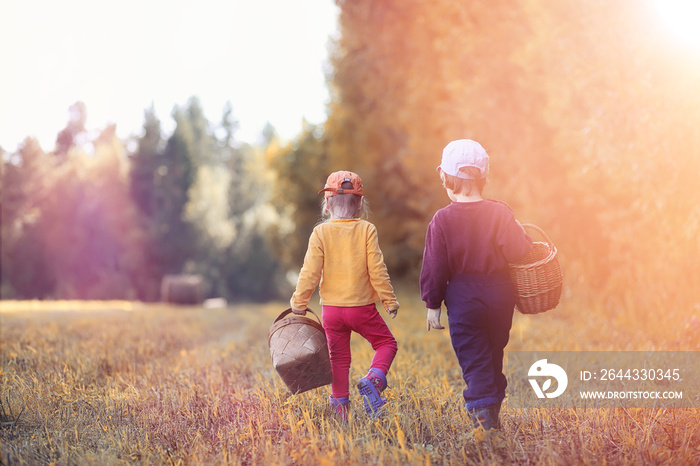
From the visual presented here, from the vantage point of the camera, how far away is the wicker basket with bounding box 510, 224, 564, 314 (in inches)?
160

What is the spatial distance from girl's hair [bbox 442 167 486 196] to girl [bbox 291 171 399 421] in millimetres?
665

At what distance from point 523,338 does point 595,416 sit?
390 centimetres

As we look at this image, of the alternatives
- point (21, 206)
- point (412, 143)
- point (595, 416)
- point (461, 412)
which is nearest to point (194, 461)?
point (461, 412)

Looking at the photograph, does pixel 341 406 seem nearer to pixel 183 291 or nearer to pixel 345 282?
pixel 345 282

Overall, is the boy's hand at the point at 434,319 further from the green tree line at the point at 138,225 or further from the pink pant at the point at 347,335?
the green tree line at the point at 138,225

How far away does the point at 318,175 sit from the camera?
89.6 feet

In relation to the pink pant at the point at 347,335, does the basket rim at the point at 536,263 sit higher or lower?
higher

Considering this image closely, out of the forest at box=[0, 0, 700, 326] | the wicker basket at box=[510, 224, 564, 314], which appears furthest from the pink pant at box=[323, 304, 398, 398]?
the forest at box=[0, 0, 700, 326]

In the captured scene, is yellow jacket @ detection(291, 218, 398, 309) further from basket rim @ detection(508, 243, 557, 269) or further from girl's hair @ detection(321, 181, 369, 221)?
basket rim @ detection(508, 243, 557, 269)

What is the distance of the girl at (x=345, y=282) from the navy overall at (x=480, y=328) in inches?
21.5

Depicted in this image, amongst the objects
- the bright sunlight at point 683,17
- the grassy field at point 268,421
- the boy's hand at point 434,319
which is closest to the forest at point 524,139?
the bright sunlight at point 683,17

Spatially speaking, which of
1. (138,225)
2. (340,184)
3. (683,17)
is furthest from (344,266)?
(138,225)

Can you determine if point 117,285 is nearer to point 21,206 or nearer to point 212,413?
point 21,206

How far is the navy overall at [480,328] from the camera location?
155 inches
